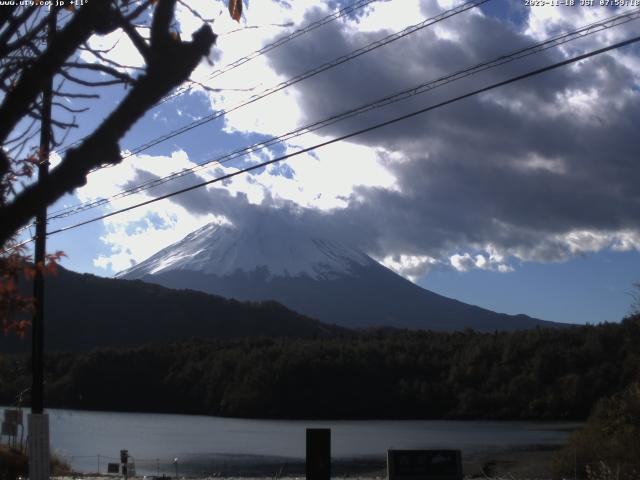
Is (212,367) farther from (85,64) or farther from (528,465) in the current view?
(85,64)

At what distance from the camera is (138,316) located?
103 meters

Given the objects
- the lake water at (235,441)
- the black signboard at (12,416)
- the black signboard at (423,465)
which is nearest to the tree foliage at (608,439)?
the lake water at (235,441)

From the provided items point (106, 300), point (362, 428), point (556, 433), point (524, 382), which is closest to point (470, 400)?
point (524, 382)

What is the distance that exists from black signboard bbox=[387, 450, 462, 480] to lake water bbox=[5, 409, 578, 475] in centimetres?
2429

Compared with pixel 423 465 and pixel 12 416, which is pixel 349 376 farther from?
pixel 423 465

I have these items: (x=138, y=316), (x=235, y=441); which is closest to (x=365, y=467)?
(x=235, y=441)

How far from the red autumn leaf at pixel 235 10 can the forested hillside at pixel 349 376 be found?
63358 millimetres

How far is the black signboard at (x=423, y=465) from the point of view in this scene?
9.86 metres

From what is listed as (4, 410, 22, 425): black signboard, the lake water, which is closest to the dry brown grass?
(4, 410, 22, 425): black signboard

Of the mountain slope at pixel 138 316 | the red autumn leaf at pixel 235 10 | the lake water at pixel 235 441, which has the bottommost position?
the lake water at pixel 235 441

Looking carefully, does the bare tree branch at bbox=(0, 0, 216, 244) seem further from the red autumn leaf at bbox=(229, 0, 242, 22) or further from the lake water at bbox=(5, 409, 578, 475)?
the lake water at bbox=(5, 409, 578, 475)

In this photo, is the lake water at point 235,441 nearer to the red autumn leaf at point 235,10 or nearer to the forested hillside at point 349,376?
the forested hillside at point 349,376

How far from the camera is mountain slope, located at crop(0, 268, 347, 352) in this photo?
302 feet

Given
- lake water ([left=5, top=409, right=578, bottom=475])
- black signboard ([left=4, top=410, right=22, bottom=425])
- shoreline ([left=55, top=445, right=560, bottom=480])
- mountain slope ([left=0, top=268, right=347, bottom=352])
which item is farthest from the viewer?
mountain slope ([left=0, top=268, right=347, bottom=352])
